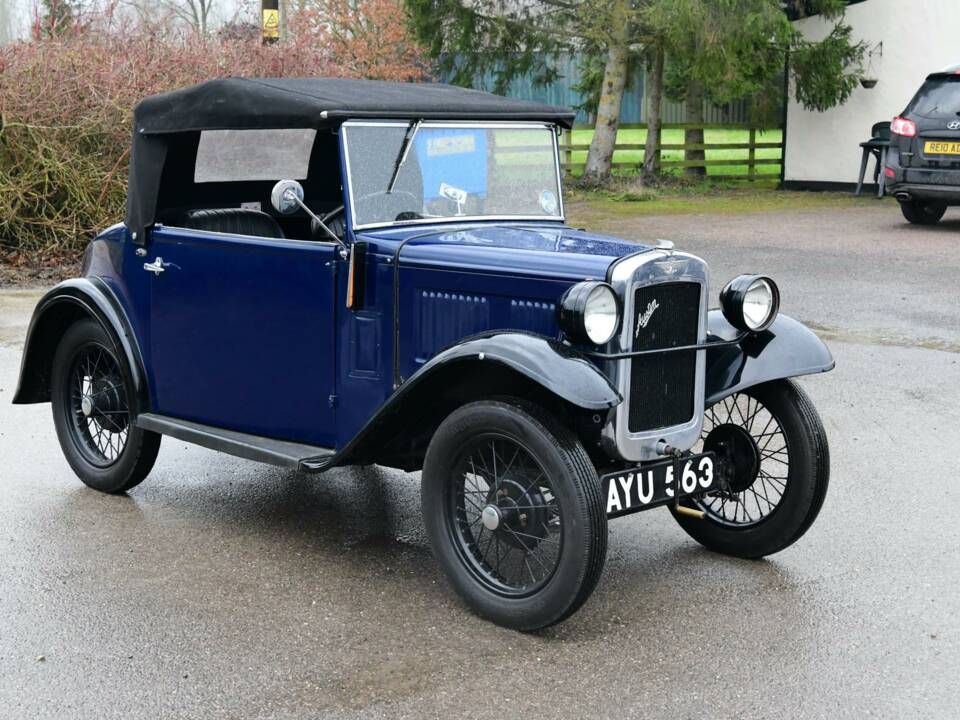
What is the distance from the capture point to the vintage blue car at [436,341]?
14.0 feet

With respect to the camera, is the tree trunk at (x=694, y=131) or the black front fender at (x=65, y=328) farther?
the tree trunk at (x=694, y=131)

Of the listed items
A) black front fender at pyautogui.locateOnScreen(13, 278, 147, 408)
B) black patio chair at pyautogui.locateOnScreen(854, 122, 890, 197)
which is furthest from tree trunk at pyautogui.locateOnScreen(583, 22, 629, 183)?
black front fender at pyautogui.locateOnScreen(13, 278, 147, 408)

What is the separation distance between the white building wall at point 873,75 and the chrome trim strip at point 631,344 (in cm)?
1706

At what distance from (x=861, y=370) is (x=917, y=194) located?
8.09 metres

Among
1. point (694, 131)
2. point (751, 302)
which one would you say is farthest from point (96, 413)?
point (694, 131)

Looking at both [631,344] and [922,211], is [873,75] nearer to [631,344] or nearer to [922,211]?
[922,211]

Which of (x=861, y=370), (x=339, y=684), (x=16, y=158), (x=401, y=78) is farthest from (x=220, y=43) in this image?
(x=339, y=684)

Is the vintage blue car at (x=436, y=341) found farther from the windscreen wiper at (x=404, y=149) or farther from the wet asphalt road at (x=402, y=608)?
the wet asphalt road at (x=402, y=608)

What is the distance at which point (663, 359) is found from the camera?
4.54 m

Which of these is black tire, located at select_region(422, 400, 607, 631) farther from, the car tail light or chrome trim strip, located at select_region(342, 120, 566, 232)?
the car tail light

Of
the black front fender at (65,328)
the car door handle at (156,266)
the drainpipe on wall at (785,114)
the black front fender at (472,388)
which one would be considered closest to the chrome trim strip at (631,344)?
the black front fender at (472,388)

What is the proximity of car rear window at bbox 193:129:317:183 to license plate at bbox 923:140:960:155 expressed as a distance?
11197mm

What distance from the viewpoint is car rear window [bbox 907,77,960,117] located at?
15.2 metres

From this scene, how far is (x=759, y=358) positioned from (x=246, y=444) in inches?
83.9
